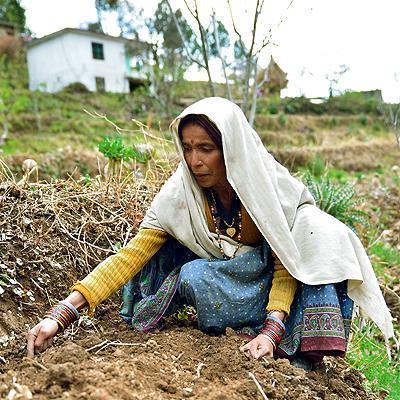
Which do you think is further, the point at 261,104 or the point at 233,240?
the point at 261,104

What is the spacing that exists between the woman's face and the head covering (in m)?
0.05

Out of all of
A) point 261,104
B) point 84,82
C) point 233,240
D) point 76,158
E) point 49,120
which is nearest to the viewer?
point 233,240

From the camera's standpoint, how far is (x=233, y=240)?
2199 mm

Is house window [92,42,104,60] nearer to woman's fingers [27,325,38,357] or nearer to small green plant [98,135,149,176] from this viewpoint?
small green plant [98,135,149,176]

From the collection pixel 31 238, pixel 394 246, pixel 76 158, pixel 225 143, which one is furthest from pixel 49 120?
pixel 225 143

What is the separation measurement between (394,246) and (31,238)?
367 cm

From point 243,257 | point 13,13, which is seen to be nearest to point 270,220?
point 243,257

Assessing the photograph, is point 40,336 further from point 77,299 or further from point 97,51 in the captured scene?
point 97,51

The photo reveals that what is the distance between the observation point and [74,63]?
21.5 metres

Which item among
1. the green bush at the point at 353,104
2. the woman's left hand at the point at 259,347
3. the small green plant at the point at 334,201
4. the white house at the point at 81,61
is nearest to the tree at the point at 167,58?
the white house at the point at 81,61

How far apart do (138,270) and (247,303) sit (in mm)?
468

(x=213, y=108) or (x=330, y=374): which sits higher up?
(x=213, y=108)

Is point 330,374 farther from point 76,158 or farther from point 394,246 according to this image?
point 76,158

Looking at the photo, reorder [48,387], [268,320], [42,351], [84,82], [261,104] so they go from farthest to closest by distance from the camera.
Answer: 1. [84,82]
2. [261,104]
3. [268,320]
4. [42,351]
5. [48,387]
